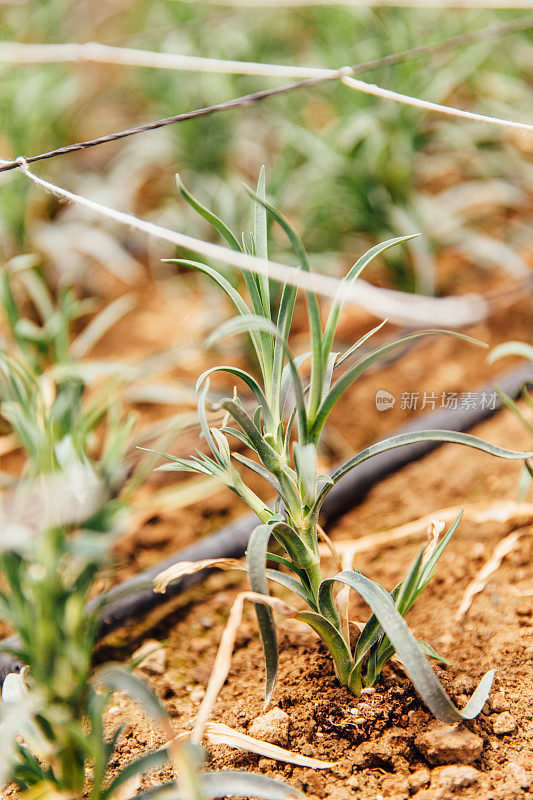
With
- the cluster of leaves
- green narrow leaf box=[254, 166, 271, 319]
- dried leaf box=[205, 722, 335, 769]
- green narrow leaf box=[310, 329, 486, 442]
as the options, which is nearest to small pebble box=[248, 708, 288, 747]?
dried leaf box=[205, 722, 335, 769]

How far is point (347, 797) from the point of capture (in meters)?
0.71

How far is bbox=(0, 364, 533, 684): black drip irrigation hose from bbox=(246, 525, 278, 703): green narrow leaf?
0.27m

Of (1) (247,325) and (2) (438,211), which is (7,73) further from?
(1) (247,325)

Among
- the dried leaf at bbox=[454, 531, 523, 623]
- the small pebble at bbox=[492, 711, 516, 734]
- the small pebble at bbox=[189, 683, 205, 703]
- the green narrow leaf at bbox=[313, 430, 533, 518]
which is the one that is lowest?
the small pebble at bbox=[492, 711, 516, 734]

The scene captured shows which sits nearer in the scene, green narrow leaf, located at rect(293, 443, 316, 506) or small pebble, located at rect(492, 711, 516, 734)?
green narrow leaf, located at rect(293, 443, 316, 506)

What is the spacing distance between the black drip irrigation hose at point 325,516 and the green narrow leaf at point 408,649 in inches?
14.2

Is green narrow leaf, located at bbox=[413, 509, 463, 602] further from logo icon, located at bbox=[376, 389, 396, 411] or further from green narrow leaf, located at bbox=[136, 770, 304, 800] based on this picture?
logo icon, located at bbox=[376, 389, 396, 411]

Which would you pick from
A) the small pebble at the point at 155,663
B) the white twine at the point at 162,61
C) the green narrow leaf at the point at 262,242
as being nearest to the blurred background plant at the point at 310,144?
the white twine at the point at 162,61

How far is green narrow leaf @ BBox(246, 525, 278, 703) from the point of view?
0.65m

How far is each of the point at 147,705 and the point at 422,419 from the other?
0.93m

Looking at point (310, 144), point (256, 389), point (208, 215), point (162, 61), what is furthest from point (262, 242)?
point (310, 144)

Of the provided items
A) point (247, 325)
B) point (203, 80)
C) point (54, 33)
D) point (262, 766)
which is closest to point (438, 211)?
point (203, 80)

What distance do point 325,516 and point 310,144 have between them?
3.44ft

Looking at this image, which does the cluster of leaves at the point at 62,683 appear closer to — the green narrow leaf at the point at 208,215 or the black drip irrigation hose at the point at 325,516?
the black drip irrigation hose at the point at 325,516
